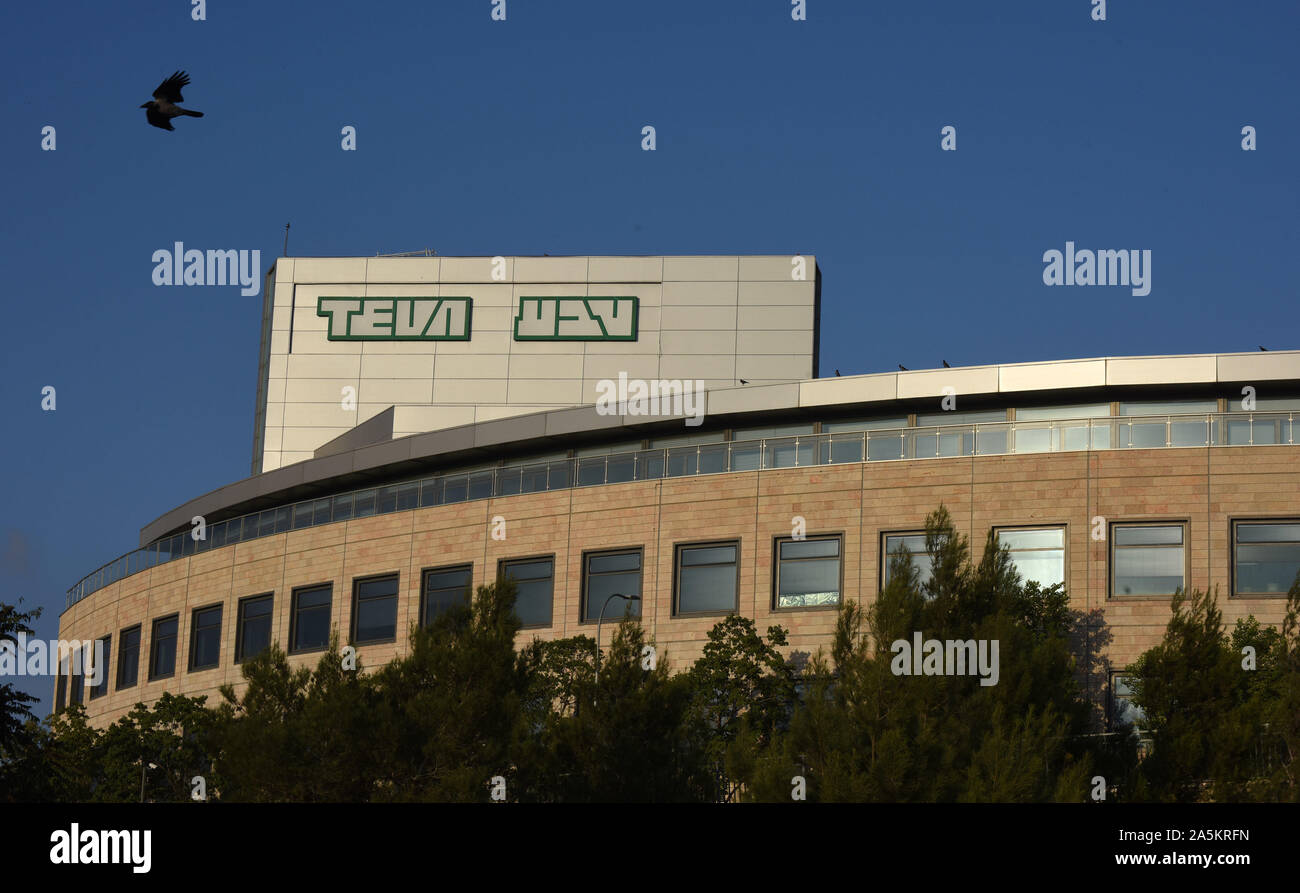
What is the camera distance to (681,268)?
243 feet

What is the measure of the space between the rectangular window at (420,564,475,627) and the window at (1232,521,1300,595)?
68.9ft

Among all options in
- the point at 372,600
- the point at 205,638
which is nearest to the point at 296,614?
the point at 372,600

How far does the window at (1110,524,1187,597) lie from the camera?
1793 inches

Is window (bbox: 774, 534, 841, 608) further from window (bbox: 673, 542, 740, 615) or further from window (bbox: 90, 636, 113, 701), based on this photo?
window (bbox: 90, 636, 113, 701)

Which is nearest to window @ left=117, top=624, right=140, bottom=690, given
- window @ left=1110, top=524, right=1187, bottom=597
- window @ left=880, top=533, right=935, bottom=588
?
window @ left=880, top=533, right=935, bottom=588

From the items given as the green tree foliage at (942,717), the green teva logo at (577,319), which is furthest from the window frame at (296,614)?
the green tree foliage at (942,717)

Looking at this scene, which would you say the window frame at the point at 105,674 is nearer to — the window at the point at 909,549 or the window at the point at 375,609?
the window at the point at 375,609

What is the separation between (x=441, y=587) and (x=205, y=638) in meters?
10.8

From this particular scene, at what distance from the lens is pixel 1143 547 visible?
151ft

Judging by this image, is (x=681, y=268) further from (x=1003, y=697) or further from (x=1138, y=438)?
(x=1003, y=697)

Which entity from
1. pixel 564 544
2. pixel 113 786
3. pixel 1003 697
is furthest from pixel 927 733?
pixel 113 786

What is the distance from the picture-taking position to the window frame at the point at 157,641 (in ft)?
203

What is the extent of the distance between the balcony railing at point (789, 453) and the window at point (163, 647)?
3.29m

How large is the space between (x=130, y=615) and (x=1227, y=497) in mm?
37925
